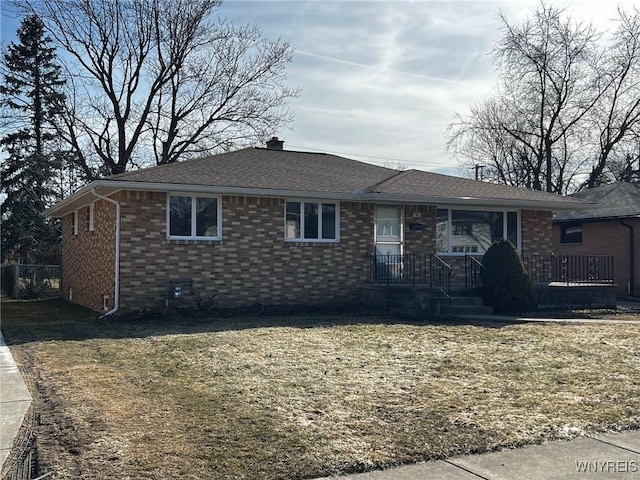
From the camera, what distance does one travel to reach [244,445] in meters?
4.71

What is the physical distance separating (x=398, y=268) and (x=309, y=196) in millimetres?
3313

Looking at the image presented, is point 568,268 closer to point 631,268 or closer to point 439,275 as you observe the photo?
point 439,275

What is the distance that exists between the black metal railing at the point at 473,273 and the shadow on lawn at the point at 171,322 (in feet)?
8.47

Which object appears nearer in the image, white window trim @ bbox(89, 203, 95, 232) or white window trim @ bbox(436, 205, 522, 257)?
white window trim @ bbox(89, 203, 95, 232)

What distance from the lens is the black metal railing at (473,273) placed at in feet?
48.5

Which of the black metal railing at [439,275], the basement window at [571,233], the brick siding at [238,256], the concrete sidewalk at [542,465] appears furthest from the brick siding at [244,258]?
the basement window at [571,233]

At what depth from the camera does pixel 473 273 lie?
15766 mm

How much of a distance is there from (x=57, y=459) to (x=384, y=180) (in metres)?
13.6

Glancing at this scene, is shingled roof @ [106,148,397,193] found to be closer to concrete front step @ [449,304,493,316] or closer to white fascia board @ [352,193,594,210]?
white fascia board @ [352,193,594,210]

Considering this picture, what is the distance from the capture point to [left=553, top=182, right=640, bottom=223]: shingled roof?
21.0 metres

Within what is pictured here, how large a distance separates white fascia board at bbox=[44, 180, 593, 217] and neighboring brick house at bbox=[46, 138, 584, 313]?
1.1 inches

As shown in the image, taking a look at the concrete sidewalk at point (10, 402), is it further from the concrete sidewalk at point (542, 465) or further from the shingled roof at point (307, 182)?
the shingled roof at point (307, 182)

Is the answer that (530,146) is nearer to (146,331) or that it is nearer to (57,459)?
(146,331)

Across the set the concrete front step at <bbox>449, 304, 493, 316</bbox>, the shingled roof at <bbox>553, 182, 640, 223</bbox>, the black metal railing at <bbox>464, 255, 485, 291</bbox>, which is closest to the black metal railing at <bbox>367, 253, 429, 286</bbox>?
the black metal railing at <bbox>464, 255, 485, 291</bbox>
